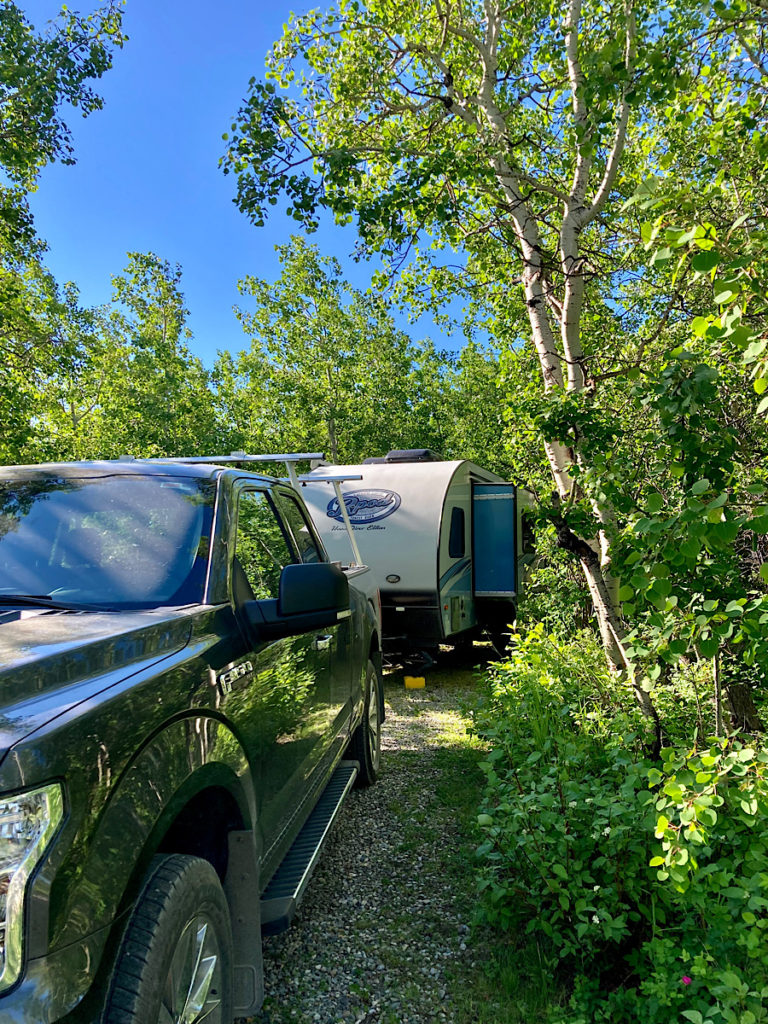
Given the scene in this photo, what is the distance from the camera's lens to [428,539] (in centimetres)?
832

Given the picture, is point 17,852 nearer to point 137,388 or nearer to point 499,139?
point 499,139

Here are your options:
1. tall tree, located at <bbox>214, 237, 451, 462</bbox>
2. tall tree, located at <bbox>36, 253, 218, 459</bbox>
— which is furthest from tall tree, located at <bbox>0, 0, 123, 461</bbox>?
tall tree, located at <bbox>214, 237, 451, 462</bbox>

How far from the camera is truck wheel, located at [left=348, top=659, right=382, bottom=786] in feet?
15.4

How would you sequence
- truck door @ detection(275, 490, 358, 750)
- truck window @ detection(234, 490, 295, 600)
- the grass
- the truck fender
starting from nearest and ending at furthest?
the truck fender, the grass, truck window @ detection(234, 490, 295, 600), truck door @ detection(275, 490, 358, 750)

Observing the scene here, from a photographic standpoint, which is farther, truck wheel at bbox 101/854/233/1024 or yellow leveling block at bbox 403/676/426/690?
yellow leveling block at bbox 403/676/426/690

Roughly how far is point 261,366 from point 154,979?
64.0ft

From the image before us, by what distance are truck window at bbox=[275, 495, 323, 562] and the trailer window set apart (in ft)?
16.3

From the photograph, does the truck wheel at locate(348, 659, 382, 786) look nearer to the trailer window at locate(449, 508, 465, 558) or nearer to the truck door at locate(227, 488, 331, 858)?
the truck door at locate(227, 488, 331, 858)

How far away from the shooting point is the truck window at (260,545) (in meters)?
2.81

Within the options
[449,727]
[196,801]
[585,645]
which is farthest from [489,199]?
[196,801]

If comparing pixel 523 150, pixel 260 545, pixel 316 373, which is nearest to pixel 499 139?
pixel 523 150

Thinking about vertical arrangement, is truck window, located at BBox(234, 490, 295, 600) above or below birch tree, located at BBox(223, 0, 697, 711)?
below

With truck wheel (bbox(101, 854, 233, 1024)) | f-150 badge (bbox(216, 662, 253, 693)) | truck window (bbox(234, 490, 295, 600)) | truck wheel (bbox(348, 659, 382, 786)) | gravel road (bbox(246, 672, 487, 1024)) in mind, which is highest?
truck window (bbox(234, 490, 295, 600))

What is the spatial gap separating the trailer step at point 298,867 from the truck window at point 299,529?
1317 millimetres
